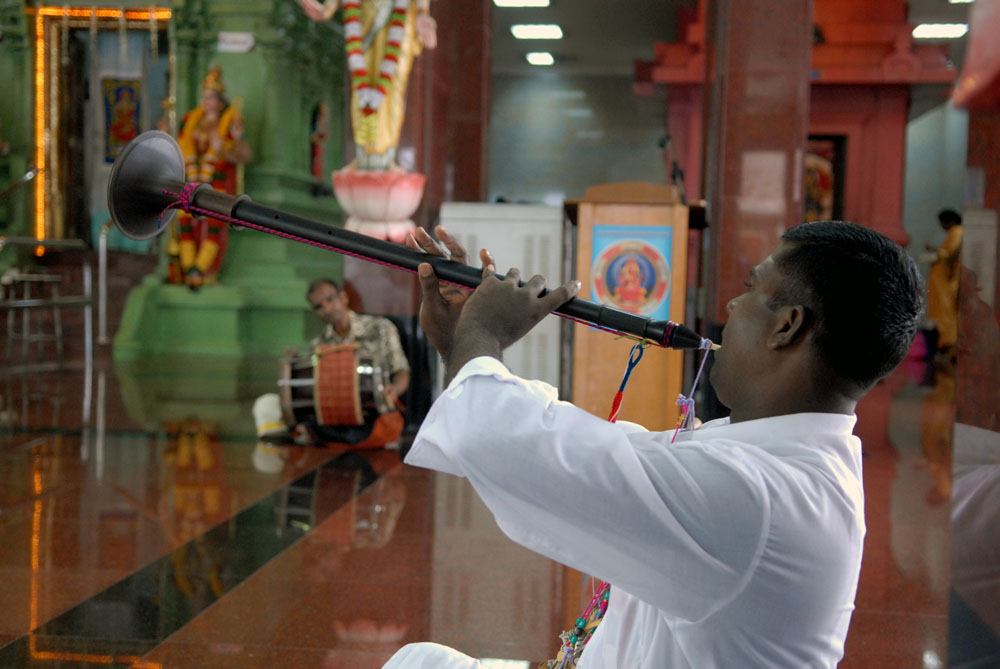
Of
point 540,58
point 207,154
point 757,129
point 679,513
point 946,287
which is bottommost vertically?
point 946,287

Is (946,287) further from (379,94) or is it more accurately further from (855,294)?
(855,294)

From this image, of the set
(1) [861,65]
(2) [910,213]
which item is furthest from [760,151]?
(2) [910,213]

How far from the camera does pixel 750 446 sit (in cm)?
129

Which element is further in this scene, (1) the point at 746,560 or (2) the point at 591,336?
(2) the point at 591,336

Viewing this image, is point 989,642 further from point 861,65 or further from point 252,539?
point 861,65

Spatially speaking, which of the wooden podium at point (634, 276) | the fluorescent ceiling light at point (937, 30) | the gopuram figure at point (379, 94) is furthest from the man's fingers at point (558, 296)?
the fluorescent ceiling light at point (937, 30)

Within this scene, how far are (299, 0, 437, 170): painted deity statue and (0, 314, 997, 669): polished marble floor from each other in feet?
6.24

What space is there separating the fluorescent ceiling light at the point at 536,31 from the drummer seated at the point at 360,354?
11583 millimetres

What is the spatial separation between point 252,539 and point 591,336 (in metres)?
2.49

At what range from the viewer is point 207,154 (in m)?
11.1

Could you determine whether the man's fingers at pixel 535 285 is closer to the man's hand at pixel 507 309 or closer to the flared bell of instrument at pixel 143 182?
the man's hand at pixel 507 309

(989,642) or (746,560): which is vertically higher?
(746,560)

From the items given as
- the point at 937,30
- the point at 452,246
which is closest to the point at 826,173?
the point at 937,30

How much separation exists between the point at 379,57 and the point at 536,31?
11.3 metres
